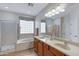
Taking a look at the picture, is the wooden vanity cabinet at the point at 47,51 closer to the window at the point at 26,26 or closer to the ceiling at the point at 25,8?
the window at the point at 26,26

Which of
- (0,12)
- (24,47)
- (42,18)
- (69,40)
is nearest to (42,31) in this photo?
(42,18)

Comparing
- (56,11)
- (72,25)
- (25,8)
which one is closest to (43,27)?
(56,11)

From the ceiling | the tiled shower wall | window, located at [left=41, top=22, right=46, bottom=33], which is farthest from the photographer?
window, located at [left=41, top=22, right=46, bottom=33]

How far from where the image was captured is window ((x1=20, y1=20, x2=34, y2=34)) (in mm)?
1701

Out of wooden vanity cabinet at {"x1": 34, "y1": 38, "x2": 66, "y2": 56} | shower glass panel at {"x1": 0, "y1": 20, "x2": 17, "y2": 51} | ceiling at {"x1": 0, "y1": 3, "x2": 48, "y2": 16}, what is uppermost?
ceiling at {"x1": 0, "y1": 3, "x2": 48, "y2": 16}

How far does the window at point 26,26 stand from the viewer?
170 centimetres

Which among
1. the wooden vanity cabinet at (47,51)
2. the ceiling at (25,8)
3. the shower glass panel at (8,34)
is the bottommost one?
the wooden vanity cabinet at (47,51)

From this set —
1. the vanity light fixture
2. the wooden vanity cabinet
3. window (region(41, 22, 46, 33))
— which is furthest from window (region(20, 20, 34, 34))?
the vanity light fixture

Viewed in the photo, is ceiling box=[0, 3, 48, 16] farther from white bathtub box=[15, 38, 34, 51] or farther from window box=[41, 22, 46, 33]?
white bathtub box=[15, 38, 34, 51]

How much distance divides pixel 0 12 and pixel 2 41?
69cm

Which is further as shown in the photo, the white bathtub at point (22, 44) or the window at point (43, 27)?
the window at point (43, 27)

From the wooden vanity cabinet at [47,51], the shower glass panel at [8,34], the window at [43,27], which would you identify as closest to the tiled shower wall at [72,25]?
the wooden vanity cabinet at [47,51]

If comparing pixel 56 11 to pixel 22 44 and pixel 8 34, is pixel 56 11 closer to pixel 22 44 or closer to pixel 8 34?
pixel 22 44

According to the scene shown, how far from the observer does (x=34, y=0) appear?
1174 millimetres
